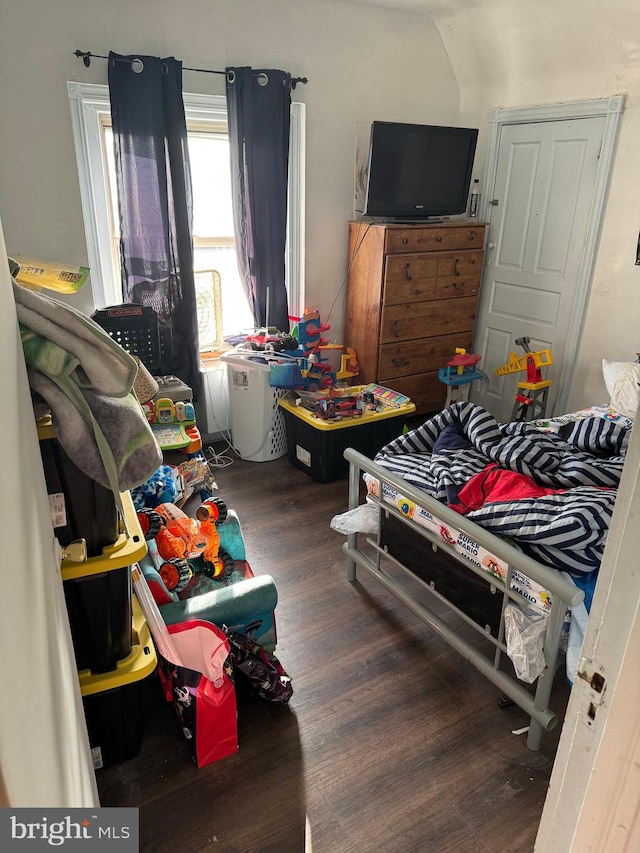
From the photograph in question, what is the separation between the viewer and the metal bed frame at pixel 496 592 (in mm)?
1521

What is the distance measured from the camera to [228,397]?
3584 mm

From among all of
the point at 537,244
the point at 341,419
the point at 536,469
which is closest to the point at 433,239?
the point at 537,244

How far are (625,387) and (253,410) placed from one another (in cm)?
199

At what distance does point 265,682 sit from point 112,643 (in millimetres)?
574

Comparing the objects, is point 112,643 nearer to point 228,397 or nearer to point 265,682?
point 265,682

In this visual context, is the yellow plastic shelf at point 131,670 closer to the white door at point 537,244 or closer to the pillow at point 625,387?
the pillow at point 625,387

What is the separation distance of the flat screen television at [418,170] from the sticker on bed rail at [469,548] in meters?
2.13

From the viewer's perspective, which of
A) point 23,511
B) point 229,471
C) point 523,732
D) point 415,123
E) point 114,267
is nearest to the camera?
point 23,511

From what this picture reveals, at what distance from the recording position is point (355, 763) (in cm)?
166

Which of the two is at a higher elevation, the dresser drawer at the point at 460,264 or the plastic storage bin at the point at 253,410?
the dresser drawer at the point at 460,264

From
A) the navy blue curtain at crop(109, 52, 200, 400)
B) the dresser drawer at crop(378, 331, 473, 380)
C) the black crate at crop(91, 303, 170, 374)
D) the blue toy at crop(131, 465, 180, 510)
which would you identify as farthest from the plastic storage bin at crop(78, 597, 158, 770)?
the dresser drawer at crop(378, 331, 473, 380)

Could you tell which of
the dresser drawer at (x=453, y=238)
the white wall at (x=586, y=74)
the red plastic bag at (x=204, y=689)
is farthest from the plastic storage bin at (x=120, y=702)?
the white wall at (x=586, y=74)

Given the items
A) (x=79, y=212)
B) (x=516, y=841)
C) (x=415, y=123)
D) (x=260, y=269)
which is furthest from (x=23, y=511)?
(x=415, y=123)

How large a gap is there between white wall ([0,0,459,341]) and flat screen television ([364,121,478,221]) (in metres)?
0.25
